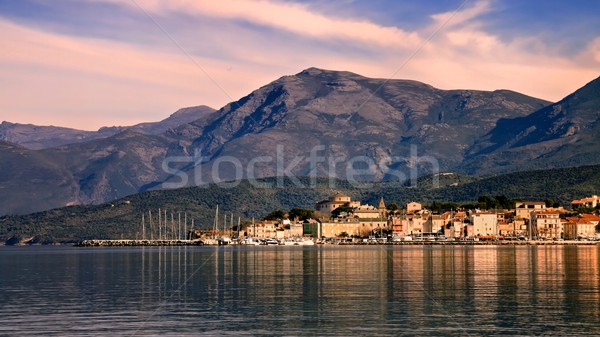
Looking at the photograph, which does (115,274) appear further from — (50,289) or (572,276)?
(572,276)

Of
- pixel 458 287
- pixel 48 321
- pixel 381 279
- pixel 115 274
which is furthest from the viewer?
pixel 115 274

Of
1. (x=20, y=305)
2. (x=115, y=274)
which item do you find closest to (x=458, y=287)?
(x=20, y=305)

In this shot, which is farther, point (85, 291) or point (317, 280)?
point (317, 280)

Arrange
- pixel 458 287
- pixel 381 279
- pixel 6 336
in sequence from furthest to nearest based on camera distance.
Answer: pixel 381 279, pixel 458 287, pixel 6 336

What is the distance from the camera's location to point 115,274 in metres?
97.8

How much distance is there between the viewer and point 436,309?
57500mm

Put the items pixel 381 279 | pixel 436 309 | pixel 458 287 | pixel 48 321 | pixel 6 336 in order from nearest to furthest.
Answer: pixel 6 336
pixel 48 321
pixel 436 309
pixel 458 287
pixel 381 279

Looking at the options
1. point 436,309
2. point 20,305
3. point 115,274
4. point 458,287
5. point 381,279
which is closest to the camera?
point 436,309

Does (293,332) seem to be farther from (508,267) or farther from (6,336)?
(508,267)

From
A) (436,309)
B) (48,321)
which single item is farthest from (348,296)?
→ (48,321)

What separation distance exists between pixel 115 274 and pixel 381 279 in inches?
1213

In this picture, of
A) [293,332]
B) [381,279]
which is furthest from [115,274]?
[293,332]

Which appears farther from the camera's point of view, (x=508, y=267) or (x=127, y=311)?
(x=508, y=267)

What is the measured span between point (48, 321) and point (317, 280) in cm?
3312
